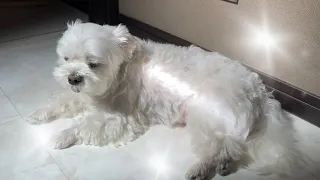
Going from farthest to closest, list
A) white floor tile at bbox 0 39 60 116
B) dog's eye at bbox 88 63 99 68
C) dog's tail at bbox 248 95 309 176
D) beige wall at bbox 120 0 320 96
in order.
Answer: white floor tile at bbox 0 39 60 116 < beige wall at bbox 120 0 320 96 < dog's eye at bbox 88 63 99 68 < dog's tail at bbox 248 95 309 176

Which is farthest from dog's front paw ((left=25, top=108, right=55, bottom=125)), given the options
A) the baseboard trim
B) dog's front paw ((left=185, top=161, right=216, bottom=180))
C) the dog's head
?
the baseboard trim

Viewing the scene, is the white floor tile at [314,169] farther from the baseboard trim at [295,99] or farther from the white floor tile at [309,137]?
the baseboard trim at [295,99]

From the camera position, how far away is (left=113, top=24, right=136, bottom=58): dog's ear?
1413 millimetres

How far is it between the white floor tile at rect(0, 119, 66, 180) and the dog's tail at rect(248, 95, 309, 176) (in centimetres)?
69

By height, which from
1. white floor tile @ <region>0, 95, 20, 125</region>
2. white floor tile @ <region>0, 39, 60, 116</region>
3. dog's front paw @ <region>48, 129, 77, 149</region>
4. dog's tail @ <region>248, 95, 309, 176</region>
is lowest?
white floor tile @ <region>0, 95, 20, 125</region>

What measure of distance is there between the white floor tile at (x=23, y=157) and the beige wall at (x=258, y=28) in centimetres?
101

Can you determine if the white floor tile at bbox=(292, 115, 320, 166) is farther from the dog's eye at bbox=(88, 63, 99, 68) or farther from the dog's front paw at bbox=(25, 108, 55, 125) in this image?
the dog's front paw at bbox=(25, 108, 55, 125)

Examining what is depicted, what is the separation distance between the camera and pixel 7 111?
5.51 feet

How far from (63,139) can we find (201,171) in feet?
1.80

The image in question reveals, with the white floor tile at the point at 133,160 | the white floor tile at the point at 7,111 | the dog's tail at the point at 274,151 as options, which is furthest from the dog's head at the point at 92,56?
the dog's tail at the point at 274,151

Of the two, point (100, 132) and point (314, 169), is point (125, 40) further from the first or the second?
point (314, 169)

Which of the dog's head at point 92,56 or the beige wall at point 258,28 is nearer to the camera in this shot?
the dog's head at point 92,56

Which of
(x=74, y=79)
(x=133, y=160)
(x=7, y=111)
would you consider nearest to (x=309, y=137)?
(x=133, y=160)

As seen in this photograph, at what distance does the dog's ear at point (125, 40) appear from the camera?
141 centimetres
